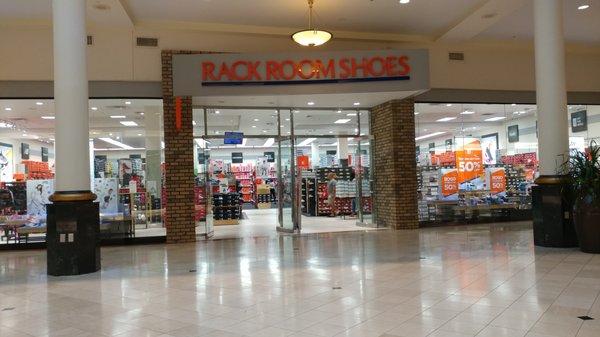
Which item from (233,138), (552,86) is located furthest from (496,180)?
(233,138)

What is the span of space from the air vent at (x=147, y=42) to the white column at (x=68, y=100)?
2.99 metres

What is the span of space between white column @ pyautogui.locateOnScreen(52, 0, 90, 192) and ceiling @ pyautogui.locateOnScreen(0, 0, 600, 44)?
1763 millimetres

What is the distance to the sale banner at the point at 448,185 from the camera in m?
11.6

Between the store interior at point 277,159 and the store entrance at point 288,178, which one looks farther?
the store entrance at point 288,178

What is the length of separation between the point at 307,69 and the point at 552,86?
421cm

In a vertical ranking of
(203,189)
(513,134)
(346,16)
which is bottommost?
(203,189)

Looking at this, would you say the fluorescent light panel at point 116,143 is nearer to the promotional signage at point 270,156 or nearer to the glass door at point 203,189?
the glass door at point 203,189

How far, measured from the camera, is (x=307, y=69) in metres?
9.16

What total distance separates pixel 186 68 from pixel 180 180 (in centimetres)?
218

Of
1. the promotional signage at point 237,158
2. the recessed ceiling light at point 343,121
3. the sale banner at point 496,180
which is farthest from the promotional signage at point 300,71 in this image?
the promotional signage at point 237,158

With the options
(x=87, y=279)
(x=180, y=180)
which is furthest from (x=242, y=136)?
(x=87, y=279)

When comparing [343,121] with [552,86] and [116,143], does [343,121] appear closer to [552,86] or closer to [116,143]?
[552,86]

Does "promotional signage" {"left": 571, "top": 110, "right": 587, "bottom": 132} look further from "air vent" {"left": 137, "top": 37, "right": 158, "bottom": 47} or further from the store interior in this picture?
"air vent" {"left": 137, "top": 37, "right": 158, "bottom": 47}

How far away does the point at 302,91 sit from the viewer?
361 inches
